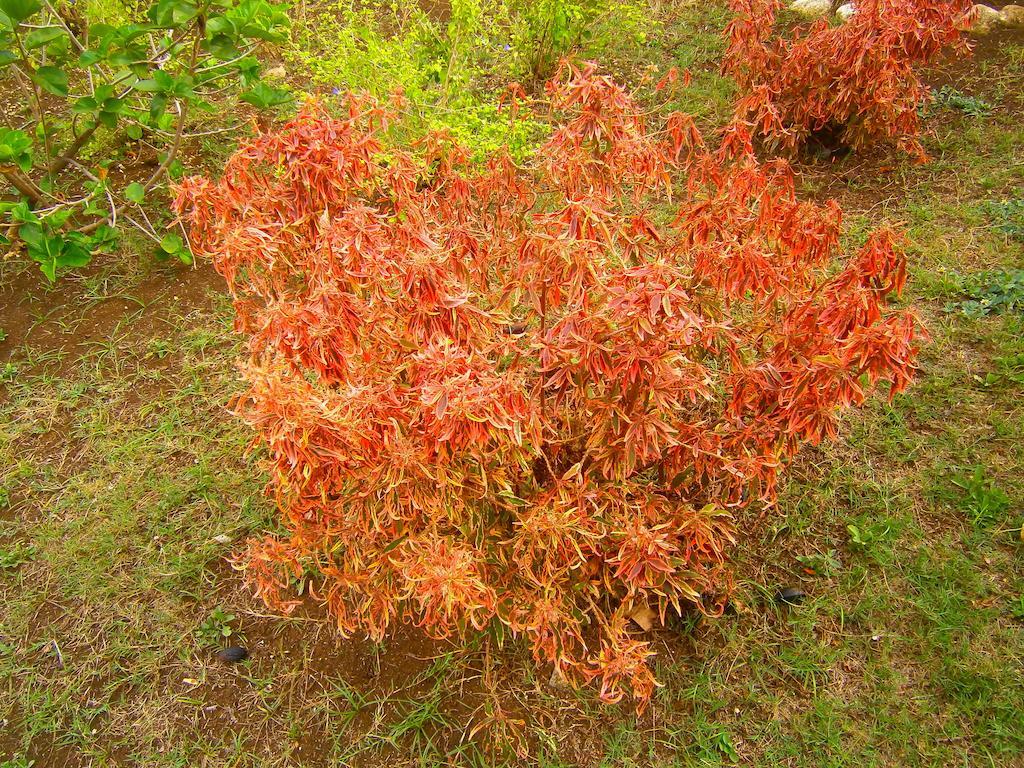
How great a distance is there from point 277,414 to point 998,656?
87.2 inches

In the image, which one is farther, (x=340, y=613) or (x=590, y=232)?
(x=340, y=613)

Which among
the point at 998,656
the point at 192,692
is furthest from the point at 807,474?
the point at 192,692


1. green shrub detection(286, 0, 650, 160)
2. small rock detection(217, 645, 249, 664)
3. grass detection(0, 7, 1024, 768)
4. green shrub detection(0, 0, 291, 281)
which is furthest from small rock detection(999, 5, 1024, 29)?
small rock detection(217, 645, 249, 664)

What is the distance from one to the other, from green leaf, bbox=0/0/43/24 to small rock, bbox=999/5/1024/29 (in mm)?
5307

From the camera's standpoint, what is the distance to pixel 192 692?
7.63 ft

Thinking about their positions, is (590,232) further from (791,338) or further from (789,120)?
(789,120)

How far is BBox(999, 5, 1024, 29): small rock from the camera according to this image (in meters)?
4.54

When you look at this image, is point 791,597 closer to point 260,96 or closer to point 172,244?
point 260,96

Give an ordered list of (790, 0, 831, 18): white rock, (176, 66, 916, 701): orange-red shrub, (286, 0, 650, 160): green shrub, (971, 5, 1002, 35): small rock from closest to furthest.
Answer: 1. (176, 66, 916, 701): orange-red shrub
2. (286, 0, 650, 160): green shrub
3. (971, 5, 1002, 35): small rock
4. (790, 0, 831, 18): white rock

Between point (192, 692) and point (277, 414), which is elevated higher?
point (277, 414)

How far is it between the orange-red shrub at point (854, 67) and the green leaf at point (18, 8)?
116 inches

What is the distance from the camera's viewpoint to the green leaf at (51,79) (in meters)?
2.88

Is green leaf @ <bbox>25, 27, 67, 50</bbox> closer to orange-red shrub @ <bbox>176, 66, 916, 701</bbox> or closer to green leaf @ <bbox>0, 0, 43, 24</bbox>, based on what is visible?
green leaf @ <bbox>0, 0, 43, 24</bbox>

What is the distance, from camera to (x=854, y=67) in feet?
11.6
